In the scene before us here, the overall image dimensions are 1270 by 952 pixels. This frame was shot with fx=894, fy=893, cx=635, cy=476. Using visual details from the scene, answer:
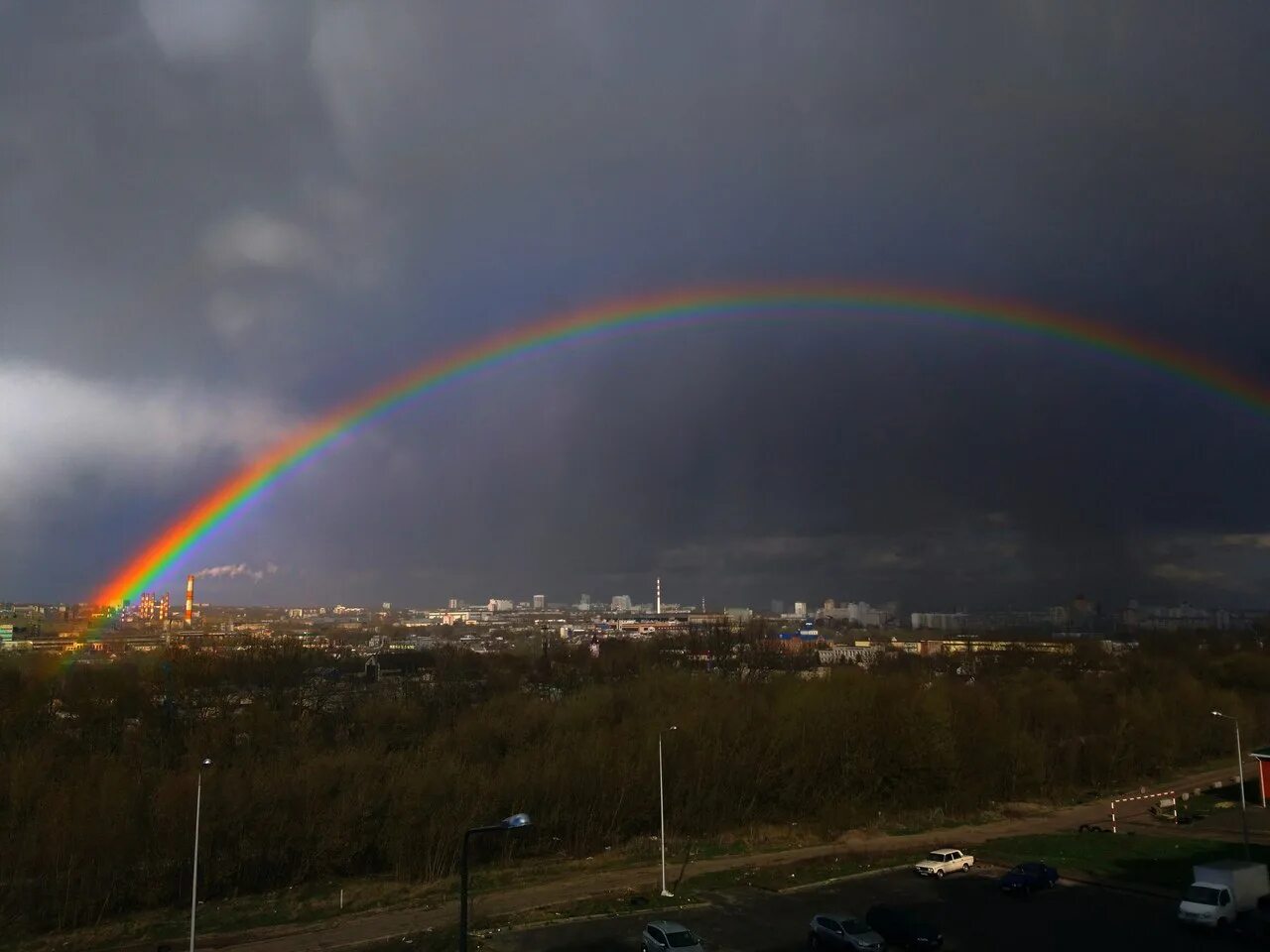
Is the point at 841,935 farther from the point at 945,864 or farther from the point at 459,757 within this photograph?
the point at 459,757

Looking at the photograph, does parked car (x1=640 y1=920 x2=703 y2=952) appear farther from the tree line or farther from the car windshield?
the tree line

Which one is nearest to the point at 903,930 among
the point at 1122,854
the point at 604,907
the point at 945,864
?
the point at 604,907

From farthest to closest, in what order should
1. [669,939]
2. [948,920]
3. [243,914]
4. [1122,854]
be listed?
[1122,854]
[243,914]
[948,920]
[669,939]

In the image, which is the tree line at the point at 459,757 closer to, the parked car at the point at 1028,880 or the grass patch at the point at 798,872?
the grass patch at the point at 798,872

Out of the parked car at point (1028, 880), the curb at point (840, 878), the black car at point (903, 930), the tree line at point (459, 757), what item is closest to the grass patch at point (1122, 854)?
the parked car at point (1028, 880)

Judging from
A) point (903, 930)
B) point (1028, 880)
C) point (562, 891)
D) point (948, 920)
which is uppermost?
point (903, 930)

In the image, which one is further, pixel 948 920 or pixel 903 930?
pixel 948 920
